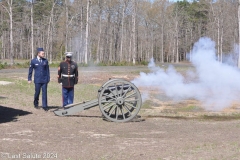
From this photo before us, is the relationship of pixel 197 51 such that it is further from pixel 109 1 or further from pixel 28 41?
pixel 28 41

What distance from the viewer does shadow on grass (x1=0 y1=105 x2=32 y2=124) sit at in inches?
411

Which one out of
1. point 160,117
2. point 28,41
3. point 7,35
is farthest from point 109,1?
point 160,117

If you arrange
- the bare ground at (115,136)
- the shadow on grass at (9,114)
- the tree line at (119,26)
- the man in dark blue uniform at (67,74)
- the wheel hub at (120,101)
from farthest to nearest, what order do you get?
1. the tree line at (119,26)
2. the man in dark blue uniform at (67,74)
3. the wheel hub at (120,101)
4. the shadow on grass at (9,114)
5. the bare ground at (115,136)

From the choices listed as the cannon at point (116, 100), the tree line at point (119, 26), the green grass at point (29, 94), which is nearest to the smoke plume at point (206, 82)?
the green grass at point (29, 94)

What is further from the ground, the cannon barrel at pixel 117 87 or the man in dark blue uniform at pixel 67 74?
the man in dark blue uniform at pixel 67 74

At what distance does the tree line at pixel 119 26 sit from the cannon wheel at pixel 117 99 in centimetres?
4200

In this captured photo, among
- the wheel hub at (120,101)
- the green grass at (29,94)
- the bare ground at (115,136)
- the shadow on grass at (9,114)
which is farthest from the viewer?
the green grass at (29,94)

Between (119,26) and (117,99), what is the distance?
60.4 metres

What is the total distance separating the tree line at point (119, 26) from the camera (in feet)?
189

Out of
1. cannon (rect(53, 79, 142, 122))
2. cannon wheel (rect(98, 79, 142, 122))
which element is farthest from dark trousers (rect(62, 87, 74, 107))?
cannon wheel (rect(98, 79, 142, 122))

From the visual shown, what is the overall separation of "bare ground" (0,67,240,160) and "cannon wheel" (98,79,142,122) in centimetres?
32

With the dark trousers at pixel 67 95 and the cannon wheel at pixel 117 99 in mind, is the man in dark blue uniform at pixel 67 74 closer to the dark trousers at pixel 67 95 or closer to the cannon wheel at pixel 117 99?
the dark trousers at pixel 67 95

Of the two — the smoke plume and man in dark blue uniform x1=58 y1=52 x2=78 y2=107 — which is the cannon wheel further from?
the smoke plume

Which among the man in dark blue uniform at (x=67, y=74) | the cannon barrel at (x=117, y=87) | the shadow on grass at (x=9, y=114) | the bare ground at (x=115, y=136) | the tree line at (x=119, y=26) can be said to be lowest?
the bare ground at (x=115, y=136)
